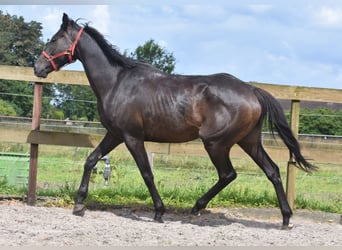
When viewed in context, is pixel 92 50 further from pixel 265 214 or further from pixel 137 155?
pixel 265 214

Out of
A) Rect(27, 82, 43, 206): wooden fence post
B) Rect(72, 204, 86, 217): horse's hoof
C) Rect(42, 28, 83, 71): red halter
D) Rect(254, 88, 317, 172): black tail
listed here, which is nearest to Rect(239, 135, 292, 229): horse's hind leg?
Rect(254, 88, 317, 172): black tail

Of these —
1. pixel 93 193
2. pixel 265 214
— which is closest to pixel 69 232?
pixel 93 193

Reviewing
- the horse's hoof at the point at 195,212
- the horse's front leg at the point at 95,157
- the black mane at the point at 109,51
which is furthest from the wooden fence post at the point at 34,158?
the horse's hoof at the point at 195,212

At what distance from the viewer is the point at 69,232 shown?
4.06 meters

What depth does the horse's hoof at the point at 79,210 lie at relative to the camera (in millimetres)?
5164

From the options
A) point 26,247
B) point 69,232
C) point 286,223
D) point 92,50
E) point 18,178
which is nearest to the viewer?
point 26,247

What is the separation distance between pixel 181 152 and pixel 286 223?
1.56m

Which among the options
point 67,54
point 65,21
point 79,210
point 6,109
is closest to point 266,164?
point 79,210

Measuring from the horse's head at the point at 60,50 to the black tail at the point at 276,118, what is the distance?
6.93ft

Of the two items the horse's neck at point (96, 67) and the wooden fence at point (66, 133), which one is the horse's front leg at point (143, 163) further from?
the wooden fence at point (66, 133)

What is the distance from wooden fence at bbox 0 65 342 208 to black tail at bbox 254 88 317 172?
1.98 ft

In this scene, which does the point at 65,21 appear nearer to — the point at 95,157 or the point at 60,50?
the point at 60,50

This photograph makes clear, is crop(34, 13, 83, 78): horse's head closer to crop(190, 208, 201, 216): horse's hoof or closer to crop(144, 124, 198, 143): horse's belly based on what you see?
crop(144, 124, 198, 143): horse's belly

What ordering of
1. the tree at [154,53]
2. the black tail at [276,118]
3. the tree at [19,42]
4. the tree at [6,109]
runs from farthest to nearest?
1. the tree at [154,53]
2. the tree at [19,42]
3. the tree at [6,109]
4. the black tail at [276,118]
